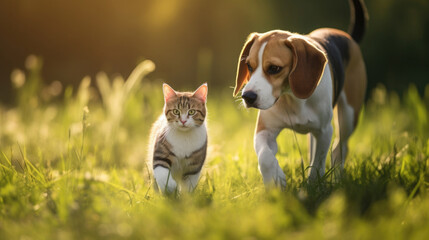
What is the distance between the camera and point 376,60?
26.5ft

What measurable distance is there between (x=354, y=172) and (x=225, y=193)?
3.09 ft

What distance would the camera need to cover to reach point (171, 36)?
9891 mm

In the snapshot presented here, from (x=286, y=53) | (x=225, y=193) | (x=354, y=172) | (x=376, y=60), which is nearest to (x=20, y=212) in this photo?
(x=225, y=193)

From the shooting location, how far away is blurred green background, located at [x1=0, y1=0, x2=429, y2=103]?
26.5 ft

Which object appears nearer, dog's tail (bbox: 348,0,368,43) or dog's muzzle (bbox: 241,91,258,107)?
dog's muzzle (bbox: 241,91,258,107)

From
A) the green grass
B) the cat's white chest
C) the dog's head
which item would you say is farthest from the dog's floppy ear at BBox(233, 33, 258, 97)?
the green grass

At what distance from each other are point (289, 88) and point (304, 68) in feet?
0.74

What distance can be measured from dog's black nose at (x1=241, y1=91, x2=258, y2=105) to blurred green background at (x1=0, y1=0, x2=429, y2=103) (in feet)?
17.7

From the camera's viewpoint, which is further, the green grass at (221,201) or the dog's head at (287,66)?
the dog's head at (287,66)

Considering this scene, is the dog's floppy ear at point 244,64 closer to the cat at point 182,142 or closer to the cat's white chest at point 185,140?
the cat at point 182,142

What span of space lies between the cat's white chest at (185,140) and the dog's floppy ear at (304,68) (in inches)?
30.0

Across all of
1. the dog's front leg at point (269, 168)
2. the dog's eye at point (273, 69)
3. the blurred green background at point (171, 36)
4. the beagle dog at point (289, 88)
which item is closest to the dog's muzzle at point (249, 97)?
the beagle dog at point (289, 88)

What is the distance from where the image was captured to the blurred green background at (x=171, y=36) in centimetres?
806

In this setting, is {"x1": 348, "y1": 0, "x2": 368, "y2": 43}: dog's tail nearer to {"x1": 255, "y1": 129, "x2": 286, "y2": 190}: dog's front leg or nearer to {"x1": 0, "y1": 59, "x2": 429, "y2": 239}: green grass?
{"x1": 0, "y1": 59, "x2": 429, "y2": 239}: green grass
